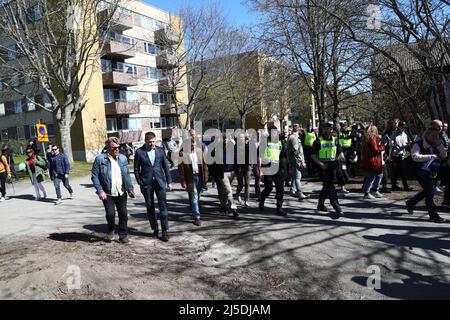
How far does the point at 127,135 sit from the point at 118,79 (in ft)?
17.7

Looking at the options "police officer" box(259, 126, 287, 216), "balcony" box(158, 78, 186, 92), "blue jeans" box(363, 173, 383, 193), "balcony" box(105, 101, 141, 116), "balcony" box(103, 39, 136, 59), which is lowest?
"blue jeans" box(363, 173, 383, 193)

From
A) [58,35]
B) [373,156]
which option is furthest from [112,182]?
[58,35]

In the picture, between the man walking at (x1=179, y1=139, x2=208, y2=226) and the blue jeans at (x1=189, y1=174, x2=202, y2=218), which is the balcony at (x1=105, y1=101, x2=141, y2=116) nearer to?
the man walking at (x1=179, y1=139, x2=208, y2=226)

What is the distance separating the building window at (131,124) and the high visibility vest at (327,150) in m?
31.8

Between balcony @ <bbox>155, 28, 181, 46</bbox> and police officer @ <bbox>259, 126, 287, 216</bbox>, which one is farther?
balcony @ <bbox>155, 28, 181, 46</bbox>

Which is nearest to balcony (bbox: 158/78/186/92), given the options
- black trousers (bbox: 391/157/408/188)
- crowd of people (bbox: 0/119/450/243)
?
crowd of people (bbox: 0/119/450/243)

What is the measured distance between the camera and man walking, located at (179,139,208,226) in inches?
275

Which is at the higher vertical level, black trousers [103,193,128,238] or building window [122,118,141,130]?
building window [122,118,141,130]

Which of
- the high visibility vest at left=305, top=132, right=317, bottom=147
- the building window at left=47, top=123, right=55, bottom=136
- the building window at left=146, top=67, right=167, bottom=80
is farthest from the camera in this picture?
the building window at left=146, top=67, right=167, bottom=80

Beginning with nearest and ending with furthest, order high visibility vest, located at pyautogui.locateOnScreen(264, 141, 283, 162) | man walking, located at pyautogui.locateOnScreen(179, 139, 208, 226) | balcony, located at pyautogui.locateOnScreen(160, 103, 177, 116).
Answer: man walking, located at pyautogui.locateOnScreen(179, 139, 208, 226) < high visibility vest, located at pyautogui.locateOnScreen(264, 141, 283, 162) < balcony, located at pyautogui.locateOnScreen(160, 103, 177, 116)

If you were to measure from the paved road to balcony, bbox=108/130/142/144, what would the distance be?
25.5m

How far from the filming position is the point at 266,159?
26.1 ft

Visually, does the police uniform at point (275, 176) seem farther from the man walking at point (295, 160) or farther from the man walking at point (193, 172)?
the man walking at point (193, 172)

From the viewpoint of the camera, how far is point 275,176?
765 centimetres
